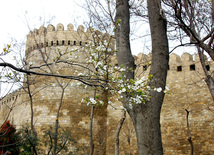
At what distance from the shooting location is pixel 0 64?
3375 mm

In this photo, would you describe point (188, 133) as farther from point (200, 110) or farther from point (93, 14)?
point (93, 14)

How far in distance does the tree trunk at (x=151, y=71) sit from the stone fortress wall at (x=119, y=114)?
5261mm

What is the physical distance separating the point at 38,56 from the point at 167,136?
699 cm

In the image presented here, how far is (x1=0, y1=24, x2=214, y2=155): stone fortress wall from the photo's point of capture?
982 centimetres

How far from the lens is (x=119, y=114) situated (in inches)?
460

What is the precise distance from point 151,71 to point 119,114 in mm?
7622

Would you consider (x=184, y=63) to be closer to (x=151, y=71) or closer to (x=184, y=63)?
(x=184, y=63)

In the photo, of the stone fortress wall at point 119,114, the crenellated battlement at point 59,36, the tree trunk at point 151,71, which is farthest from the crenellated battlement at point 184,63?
the tree trunk at point 151,71

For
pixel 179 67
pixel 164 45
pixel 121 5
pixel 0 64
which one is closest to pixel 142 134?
pixel 164 45

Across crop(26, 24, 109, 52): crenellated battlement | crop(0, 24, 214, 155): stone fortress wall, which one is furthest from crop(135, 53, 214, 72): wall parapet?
crop(26, 24, 109, 52): crenellated battlement

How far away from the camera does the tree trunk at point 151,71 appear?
375 centimetres

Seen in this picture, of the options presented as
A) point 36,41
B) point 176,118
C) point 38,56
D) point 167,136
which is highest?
point 36,41

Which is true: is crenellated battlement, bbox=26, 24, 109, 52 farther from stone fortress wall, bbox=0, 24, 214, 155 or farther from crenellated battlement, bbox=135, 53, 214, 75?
crenellated battlement, bbox=135, 53, 214, 75

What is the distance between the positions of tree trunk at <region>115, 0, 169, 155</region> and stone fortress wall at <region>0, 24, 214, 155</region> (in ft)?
17.3
